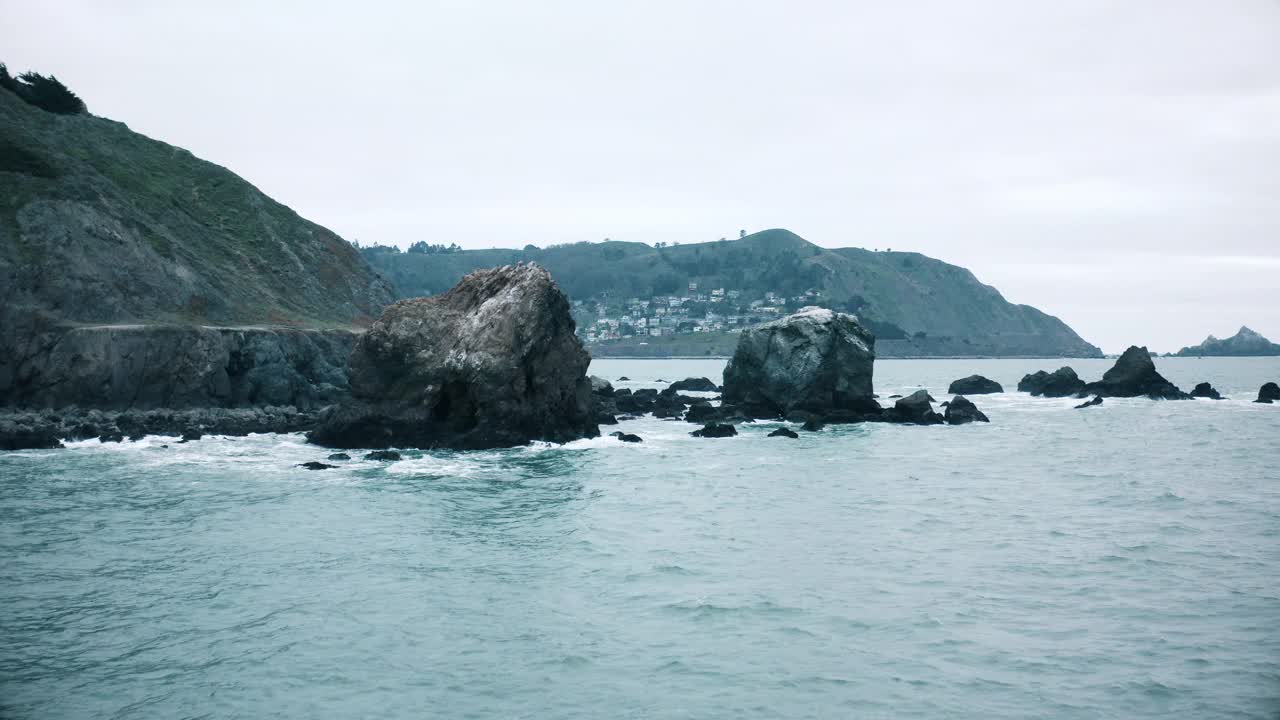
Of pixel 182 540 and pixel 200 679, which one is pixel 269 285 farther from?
pixel 200 679

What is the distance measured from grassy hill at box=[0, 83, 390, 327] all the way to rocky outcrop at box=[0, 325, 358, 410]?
9.18 ft

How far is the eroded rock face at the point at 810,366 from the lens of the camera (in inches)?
2253

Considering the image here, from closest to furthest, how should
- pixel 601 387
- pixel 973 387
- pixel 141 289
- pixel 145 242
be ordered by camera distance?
pixel 141 289 < pixel 145 242 < pixel 601 387 < pixel 973 387

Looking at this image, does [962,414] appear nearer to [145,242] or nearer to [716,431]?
[716,431]

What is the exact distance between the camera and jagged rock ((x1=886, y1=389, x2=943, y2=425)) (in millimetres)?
56438

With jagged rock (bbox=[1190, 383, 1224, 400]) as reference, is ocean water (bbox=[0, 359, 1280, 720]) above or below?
below

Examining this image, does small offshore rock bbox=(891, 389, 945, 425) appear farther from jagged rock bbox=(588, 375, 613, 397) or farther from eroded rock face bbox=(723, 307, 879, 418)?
jagged rock bbox=(588, 375, 613, 397)

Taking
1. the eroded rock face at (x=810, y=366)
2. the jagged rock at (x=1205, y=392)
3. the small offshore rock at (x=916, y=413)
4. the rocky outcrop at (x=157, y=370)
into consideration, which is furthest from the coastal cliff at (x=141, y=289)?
the jagged rock at (x=1205, y=392)

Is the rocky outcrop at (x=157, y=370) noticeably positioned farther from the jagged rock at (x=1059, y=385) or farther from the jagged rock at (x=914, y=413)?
the jagged rock at (x=1059, y=385)

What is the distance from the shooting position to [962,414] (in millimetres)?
57344

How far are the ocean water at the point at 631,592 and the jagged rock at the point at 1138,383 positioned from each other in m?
44.7

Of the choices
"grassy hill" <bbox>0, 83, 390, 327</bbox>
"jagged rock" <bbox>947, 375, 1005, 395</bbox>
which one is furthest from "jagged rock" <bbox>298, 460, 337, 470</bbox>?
"jagged rock" <bbox>947, 375, 1005, 395</bbox>

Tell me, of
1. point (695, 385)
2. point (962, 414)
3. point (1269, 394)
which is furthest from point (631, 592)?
point (695, 385)

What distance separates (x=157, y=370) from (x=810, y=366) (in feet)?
119
